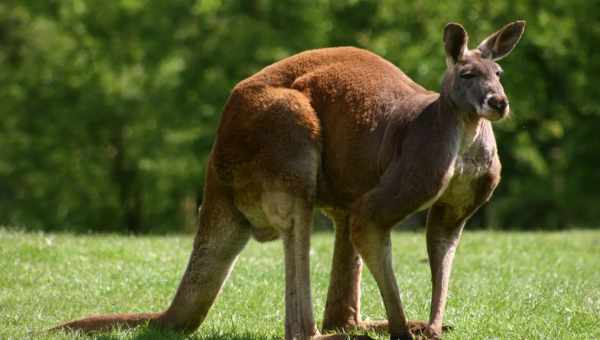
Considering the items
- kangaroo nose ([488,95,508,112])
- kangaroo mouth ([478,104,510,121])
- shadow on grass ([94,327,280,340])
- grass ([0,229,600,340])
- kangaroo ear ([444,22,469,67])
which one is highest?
kangaroo ear ([444,22,469,67])

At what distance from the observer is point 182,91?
1068 inches

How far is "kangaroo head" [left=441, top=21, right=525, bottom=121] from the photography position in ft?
20.2

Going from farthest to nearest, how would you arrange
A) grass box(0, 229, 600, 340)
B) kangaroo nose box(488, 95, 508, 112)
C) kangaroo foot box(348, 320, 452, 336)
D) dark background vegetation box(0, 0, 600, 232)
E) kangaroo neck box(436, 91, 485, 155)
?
dark background vegetation box(0, 0, 600, 232) → grass box(0, 229, 600, 340) → kangaroo foot box(348, 320, 452, 336) → kangaroo neck box(436, 91, 485, 155) → kangaroo nose box(488, 95, 508, 112)

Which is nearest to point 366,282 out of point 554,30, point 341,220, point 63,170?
point 341,220

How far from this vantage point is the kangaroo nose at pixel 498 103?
6.10m

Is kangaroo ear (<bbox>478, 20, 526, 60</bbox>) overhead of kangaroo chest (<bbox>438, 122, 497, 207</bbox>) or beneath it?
overhead

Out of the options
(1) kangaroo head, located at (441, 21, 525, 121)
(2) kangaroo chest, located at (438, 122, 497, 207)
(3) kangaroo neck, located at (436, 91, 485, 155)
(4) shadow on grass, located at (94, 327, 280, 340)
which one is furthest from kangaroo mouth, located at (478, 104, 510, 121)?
(4) shadow on grass, located at (94, 327, 280, 340)

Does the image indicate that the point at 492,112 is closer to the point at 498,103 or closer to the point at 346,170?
the point at 498,103

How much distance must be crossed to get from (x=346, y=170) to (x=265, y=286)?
2911 mm

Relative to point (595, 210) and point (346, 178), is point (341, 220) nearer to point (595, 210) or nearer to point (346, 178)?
point (346, 178)

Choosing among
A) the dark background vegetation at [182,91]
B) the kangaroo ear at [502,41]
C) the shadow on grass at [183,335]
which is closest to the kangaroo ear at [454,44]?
the kangaroo ear at [502,41]

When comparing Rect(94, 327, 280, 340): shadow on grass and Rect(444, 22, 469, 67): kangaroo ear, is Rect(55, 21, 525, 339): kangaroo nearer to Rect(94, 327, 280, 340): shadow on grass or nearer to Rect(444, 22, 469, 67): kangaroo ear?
Rect(444, 22, 469, 67): kangaroo ear

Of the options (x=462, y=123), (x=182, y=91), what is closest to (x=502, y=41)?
(x=462, y=123)

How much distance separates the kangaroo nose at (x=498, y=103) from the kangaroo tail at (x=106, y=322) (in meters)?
2.80
